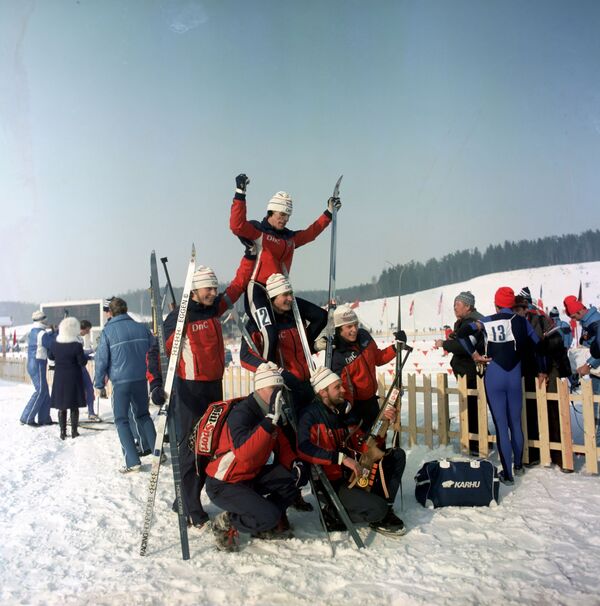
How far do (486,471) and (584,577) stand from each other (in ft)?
5.07

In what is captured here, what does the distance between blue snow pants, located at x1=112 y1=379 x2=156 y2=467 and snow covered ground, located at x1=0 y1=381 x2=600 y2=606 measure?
808mm

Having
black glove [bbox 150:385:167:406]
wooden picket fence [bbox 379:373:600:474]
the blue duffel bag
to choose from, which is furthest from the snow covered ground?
black glove [bbox 150:385:167:406]

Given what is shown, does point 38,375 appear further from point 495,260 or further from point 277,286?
point 495,260

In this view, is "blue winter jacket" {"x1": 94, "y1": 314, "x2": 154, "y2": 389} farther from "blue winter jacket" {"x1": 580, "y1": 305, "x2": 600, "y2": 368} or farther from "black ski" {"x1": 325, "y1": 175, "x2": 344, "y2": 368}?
"blue winter jacket" {"x1": 580, "y1": 305, "x2": 600, "y2": 368}

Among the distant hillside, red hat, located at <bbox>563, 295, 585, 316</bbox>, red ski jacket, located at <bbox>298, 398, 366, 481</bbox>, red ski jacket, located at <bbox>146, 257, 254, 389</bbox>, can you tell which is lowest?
red ski jacket, located at <bbox>298, 398, 366, 481</bbox>

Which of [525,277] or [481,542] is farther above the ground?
[525,277]

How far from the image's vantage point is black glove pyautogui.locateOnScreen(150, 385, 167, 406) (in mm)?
4441

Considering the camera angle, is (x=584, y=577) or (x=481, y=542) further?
(x=481, y=542)

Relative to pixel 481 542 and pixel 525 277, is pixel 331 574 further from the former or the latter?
pixel 525 277

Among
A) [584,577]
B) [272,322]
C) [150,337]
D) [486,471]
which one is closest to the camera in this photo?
[584,577]

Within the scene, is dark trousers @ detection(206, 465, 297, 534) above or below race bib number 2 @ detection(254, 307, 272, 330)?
below

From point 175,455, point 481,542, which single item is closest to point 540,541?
point 481,542

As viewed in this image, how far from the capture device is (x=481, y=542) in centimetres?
408

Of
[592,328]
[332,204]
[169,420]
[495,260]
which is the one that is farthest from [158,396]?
[495,260]
